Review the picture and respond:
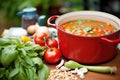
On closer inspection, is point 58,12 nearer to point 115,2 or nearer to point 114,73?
point 115,2

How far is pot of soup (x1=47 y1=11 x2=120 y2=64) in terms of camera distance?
2.93 ft

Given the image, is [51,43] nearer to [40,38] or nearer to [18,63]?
[40,38]

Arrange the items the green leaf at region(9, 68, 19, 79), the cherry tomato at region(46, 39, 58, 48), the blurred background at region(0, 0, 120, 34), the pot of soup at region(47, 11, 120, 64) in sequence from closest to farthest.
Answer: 1. the green leaf at region(9, 68, 19, 79)
2. the pot of soup at region(47, 11, 120, 64)
3. the cherry tomato at region(46, 39, 58, 48)
4. the blurred background at region(0, 0, 120, 34)

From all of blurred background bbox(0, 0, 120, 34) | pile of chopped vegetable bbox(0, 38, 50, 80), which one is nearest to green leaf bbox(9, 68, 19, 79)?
pile of chopped vegetable bbox(0, 38, 50, 80)

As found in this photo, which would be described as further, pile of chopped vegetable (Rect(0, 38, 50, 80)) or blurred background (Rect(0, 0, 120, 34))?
blurred background (Rect(0, 0, 120, 34))

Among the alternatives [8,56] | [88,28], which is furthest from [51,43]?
[8,56]

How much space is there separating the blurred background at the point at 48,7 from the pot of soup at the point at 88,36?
3.12 ft

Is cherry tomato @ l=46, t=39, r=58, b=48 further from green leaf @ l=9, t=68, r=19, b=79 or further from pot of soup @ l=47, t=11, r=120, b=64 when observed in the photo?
green leaf @ l=9, t=68, r=19, b=79

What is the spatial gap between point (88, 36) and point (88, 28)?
0.11 m

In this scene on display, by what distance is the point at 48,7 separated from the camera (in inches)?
84.2

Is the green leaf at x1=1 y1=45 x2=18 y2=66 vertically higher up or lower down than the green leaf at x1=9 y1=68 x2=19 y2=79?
higher up

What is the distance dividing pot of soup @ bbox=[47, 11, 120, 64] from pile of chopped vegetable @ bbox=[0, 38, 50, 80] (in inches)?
5.9

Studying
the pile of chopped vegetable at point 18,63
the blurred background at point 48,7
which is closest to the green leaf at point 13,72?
the pile of chopped vegetable at point 18,63

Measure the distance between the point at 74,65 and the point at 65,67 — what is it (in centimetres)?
4
